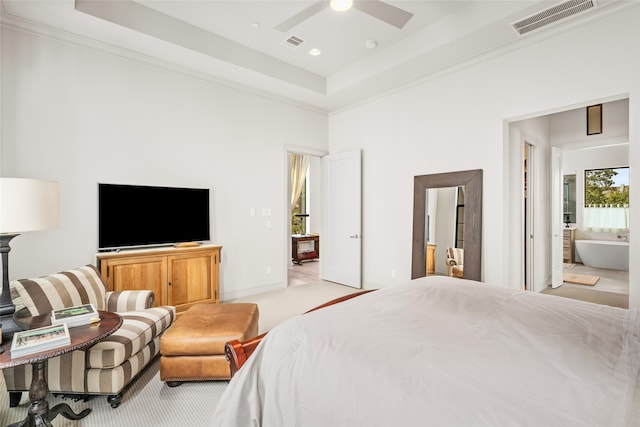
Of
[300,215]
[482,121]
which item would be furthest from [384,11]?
[300,215]

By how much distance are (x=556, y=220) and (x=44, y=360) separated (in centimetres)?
616

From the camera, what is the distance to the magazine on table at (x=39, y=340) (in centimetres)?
161

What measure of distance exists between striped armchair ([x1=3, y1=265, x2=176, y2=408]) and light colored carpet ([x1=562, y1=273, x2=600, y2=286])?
20.5 feet

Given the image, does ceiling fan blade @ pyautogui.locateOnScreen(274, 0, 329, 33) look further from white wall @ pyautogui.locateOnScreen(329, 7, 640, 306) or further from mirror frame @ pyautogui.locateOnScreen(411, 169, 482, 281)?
mirror frame @ pyautogui.locateOnScreen(411, 169, 482, 281)

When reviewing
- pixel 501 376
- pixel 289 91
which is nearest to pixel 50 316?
pixel 501 376

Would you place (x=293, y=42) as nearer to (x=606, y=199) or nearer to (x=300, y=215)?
(x=300, y=215)

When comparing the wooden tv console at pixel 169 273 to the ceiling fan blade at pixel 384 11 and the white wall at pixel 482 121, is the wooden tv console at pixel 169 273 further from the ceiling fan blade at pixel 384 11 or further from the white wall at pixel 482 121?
the ceiling fan blade at pixel 384 11

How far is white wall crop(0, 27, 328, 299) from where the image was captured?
10.4 ft

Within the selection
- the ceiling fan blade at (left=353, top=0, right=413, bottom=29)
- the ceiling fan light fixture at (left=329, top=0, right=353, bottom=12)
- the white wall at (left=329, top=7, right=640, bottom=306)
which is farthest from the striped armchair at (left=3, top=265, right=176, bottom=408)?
the white wall at (left=329, top=7, right=640, bottom=306)

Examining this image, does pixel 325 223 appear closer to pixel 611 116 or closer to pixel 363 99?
pixel 363 99

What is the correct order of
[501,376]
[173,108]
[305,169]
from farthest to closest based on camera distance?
[305,169] < [173,108] < [501,376]

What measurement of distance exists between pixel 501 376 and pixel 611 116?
538cm

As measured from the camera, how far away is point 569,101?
10.5ft

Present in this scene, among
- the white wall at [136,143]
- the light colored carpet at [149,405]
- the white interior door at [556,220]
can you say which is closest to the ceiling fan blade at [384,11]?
the white wall at [136,143]
